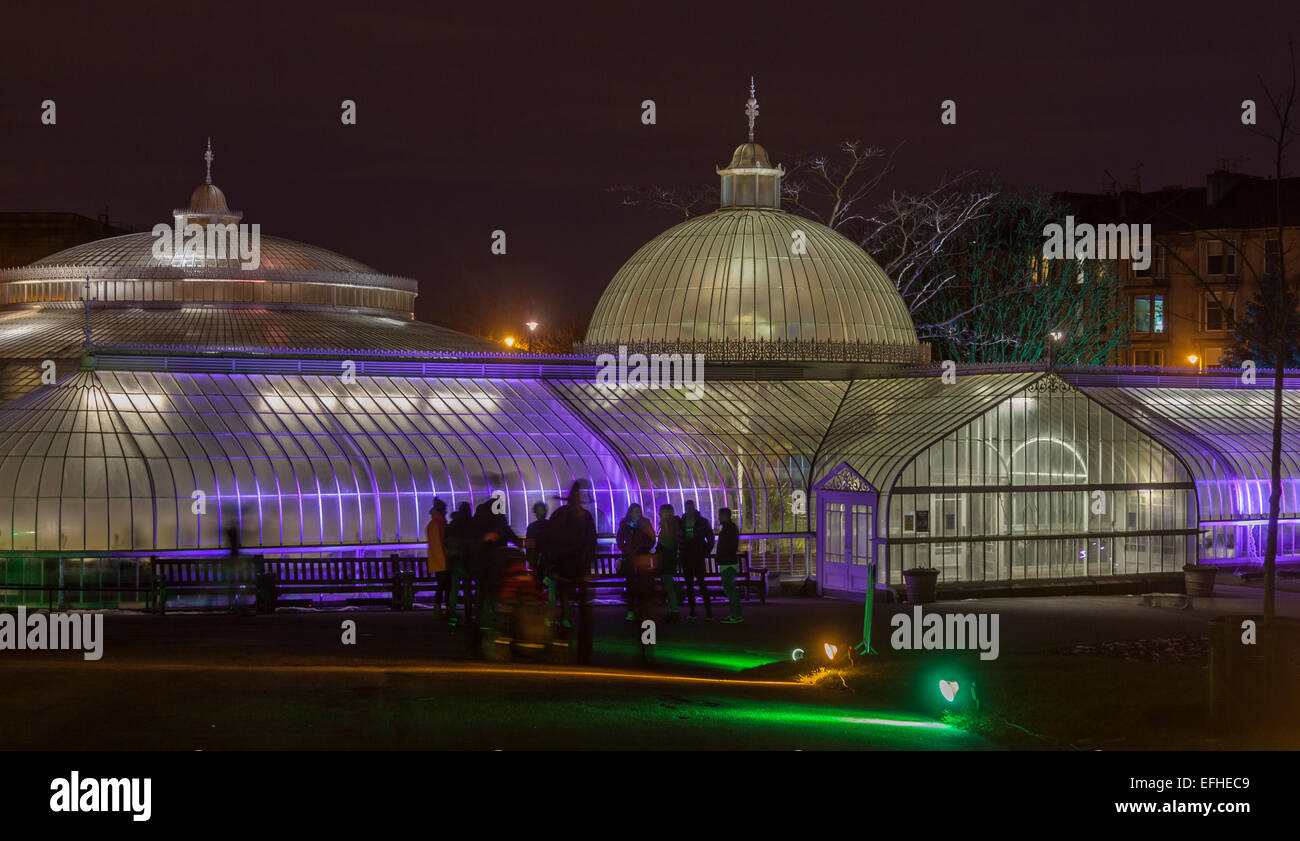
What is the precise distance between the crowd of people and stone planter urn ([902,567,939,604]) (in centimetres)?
684

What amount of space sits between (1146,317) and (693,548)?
72.7 meters

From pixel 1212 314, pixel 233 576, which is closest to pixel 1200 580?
pixel 233 576

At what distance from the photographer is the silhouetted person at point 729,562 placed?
86.8ft

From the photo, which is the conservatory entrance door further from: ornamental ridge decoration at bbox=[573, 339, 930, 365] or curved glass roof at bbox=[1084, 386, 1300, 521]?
ornamental ridge decoration at bbox=[573, 339, 930, 365]

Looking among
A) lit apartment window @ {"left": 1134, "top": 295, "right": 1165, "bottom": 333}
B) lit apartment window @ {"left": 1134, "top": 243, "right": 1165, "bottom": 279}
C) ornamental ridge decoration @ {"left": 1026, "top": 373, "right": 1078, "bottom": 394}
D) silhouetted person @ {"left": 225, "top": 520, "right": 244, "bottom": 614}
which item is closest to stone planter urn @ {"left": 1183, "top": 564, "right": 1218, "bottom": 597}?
ornamental ridge decoration @ {"left": 1026, "top": 373, "right": 1078, "bottom": 394}

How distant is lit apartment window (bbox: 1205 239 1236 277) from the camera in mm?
85938

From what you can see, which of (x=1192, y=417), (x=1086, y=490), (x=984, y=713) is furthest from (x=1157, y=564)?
(x=984, y=713)

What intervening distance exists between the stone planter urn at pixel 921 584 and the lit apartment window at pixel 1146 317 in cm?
6513

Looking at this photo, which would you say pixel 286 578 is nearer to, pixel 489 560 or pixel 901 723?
pixel 489 560

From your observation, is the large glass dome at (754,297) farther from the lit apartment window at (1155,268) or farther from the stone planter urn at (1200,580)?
the lit apartment window at (1155,268)

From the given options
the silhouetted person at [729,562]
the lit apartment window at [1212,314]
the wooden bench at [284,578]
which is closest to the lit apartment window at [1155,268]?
the lit apartment window at [1212,314]

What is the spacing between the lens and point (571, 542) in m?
19.8

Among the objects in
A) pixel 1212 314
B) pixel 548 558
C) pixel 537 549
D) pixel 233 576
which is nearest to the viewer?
pixel 548 558

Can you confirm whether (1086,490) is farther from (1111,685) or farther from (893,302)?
(1111,685)
